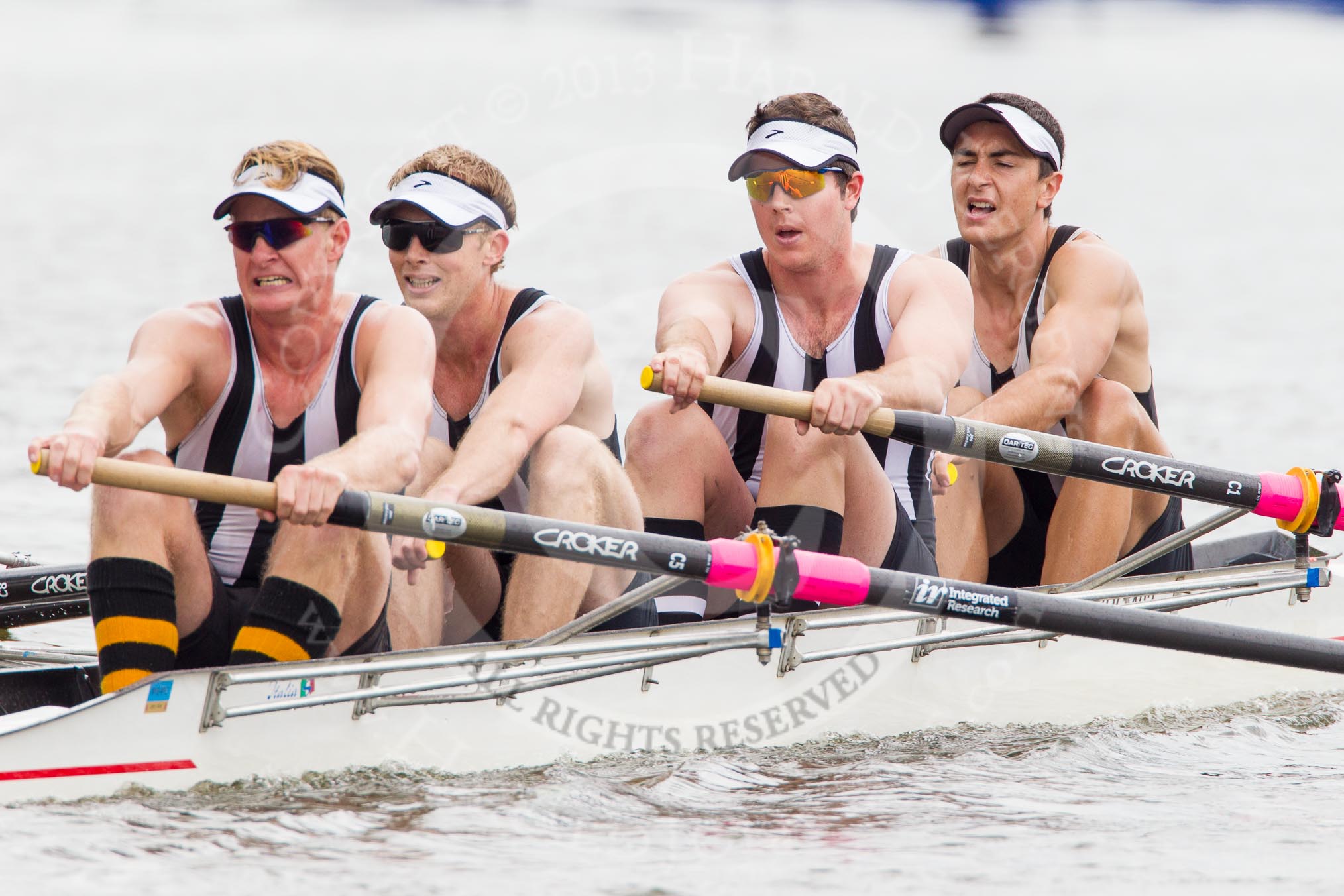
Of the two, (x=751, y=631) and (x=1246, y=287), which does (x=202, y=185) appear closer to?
(x=1246, y=287)

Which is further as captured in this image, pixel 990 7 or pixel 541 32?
pixel 990 7

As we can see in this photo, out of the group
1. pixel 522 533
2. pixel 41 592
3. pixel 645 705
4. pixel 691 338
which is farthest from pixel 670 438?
pixel 41 592

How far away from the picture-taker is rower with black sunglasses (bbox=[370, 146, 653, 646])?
4176 millimetres

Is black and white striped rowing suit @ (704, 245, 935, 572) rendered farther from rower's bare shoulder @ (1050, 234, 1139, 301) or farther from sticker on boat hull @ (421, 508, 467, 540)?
sticker on boat hull @ (421, 508, 467, 540)

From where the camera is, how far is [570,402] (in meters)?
4.35

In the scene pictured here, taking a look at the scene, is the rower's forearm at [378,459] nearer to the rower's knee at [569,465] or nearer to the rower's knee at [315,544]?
the rower's knee at [315,544]

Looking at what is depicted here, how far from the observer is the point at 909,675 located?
4.52 meters

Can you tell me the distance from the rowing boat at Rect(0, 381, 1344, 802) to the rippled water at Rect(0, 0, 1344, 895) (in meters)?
0.08

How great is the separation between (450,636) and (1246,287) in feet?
50.6

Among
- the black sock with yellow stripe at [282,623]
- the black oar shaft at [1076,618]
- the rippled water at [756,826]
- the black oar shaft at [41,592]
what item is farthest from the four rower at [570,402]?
the black oar shaft at [41,592]

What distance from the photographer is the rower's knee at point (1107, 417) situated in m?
5.04

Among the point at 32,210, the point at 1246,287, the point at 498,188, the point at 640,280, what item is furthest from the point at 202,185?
the point at 498,188

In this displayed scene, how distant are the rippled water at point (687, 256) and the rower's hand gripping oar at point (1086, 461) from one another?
80 cm

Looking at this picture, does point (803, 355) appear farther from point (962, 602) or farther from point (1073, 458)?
point (962, 602)
